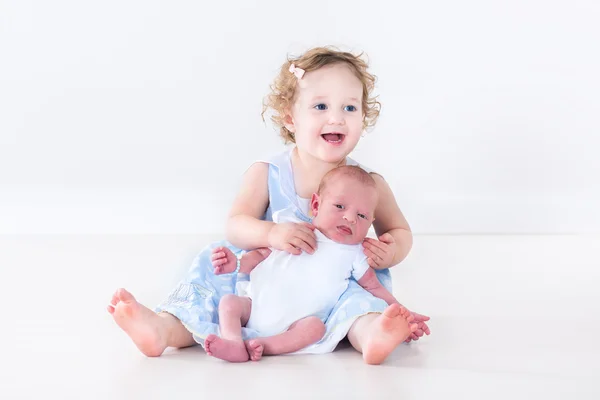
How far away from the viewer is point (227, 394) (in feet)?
4.78

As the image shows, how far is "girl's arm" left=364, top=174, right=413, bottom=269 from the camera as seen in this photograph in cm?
186

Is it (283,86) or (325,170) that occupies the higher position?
(283,86)

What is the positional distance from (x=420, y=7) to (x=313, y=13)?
479 mm

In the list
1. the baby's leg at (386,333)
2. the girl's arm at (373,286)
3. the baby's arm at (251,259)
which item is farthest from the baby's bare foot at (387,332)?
the baby's arm at (251,259)

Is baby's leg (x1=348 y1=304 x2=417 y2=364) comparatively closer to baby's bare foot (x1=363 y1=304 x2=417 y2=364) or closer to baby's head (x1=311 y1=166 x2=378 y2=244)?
baby's bare foot (x1=363 y1=304 x2=417 y2=364)

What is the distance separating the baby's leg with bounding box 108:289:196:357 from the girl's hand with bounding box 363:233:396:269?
0.41 m

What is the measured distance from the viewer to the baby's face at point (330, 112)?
1.98m

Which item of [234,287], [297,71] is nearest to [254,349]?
[234,287]

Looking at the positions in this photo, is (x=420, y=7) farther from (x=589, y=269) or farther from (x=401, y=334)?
(x=401, y=334)

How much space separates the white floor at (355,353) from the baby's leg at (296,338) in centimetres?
3

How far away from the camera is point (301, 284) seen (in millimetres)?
1795

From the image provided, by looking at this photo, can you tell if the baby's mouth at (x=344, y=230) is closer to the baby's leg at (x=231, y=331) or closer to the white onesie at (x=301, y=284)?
the white onesie at (x=301, y=284)

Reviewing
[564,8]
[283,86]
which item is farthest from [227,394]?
[564,8]

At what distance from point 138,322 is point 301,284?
0.33 metres
